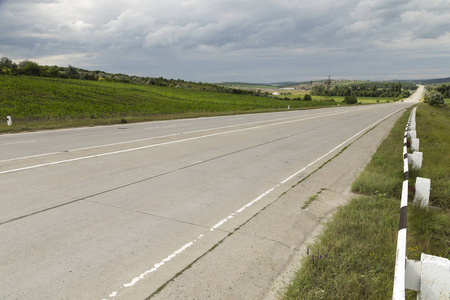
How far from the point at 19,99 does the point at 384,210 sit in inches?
1413

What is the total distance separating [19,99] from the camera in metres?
32.1

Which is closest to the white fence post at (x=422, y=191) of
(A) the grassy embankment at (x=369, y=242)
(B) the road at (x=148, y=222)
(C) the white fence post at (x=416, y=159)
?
(A) the grassy embankment at (x=369, y=242)

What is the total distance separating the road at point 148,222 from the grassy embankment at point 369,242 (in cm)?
48

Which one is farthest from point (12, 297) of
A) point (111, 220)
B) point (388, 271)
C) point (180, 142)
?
point (180, 142)

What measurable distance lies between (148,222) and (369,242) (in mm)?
3509

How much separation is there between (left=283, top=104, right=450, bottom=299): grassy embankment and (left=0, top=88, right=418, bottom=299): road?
1.58ft

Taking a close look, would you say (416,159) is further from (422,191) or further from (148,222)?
(148,222)

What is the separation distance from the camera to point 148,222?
5473mm

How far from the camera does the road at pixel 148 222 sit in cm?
378

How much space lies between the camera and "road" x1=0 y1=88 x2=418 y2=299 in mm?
3775

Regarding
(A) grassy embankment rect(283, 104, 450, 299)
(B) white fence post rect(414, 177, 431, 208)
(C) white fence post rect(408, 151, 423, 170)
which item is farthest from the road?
(B) white fence post rect(414, 177, 431, 208)

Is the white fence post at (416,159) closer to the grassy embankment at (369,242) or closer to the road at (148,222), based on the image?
the grassy embankment at (369,242)

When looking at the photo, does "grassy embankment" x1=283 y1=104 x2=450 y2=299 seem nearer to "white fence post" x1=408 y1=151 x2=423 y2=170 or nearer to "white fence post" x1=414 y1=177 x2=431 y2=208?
"white fence post" x1=414 y1=177 x2=431 y2=208

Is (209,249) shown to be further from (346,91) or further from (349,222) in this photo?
(346,91)
